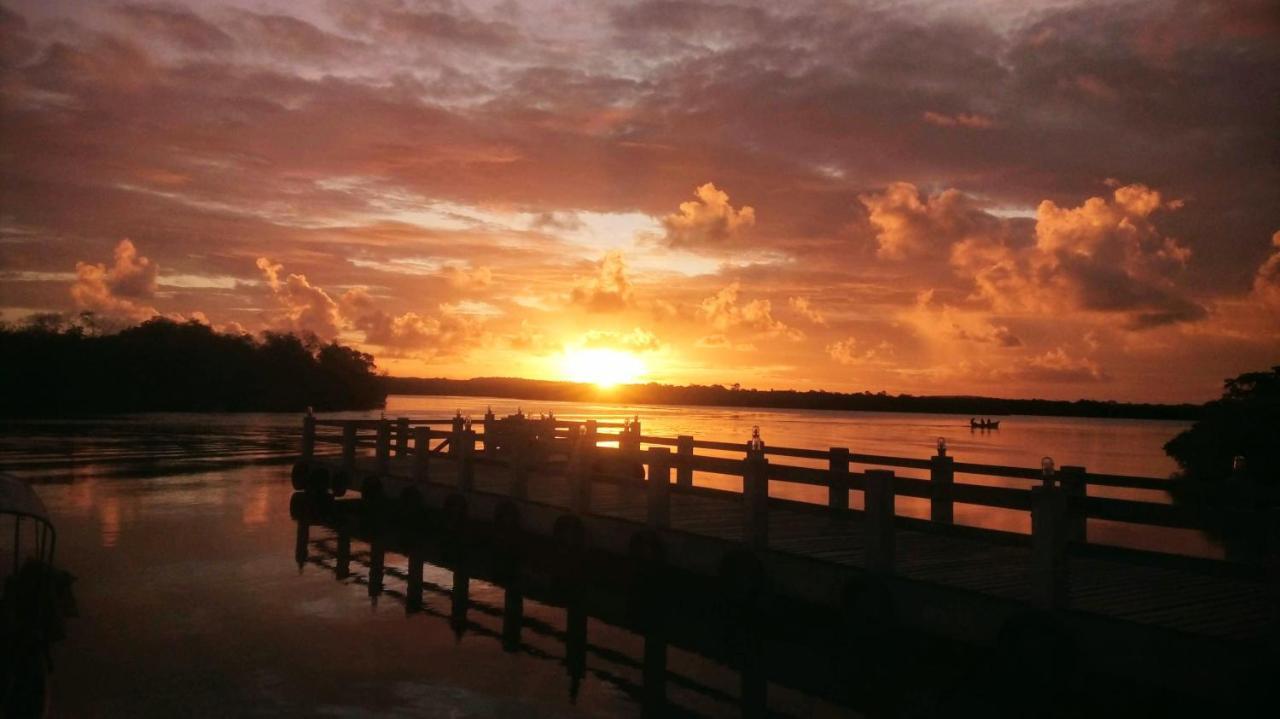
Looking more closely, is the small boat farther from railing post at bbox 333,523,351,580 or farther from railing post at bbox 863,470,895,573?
railing post at bbox 863,470,895,573

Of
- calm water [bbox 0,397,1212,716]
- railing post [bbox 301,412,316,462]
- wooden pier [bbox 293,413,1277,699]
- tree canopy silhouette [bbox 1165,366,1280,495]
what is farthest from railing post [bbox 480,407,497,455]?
tree canopy silhouette [bbox 1165,366,1280,495]

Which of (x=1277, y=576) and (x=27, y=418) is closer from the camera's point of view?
(x=1277, y=576)

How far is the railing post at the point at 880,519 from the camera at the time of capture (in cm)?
1030

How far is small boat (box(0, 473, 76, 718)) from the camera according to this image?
842cm

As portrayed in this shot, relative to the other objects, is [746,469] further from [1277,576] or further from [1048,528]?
[1277,576]

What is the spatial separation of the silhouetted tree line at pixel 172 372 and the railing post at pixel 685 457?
9076 centimetres

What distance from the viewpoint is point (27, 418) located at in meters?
81.1

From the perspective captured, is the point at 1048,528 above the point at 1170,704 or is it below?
above

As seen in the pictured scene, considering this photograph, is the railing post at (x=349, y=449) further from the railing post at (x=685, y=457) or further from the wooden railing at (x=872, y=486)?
the railing post at (x=685, y=457)

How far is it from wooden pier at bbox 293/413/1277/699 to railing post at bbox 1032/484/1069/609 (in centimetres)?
1

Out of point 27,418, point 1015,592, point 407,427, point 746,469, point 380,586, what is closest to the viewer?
point 1015,592

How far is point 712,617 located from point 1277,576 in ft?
22.6

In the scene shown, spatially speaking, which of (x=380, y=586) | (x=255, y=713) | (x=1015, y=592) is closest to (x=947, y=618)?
(x=1015, y=592)

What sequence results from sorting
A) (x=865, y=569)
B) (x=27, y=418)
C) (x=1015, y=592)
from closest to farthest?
(x=1015, y=592)
(x=865, y=569)
(x=27, y=418)
